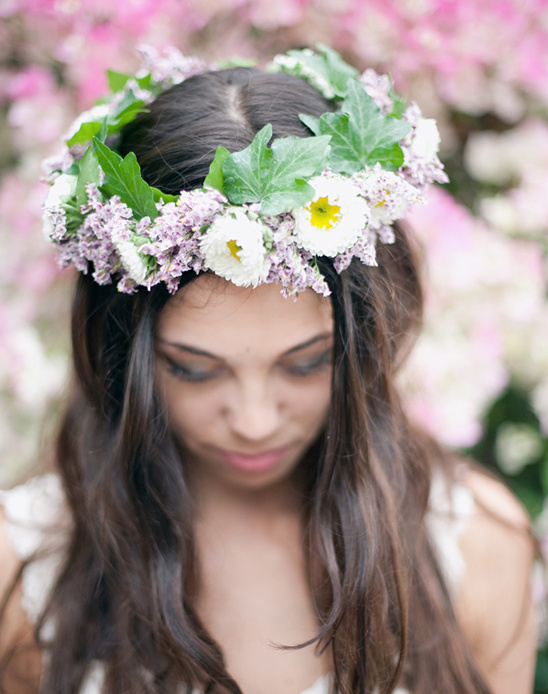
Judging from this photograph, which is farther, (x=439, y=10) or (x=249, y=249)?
(x=439, y=10)

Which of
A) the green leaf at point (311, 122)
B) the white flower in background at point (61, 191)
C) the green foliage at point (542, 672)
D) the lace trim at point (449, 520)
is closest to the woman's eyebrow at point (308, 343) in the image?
the green leaf at point (311, 122)

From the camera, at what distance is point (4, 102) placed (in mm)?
1963

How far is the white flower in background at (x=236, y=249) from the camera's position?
2.95 ft

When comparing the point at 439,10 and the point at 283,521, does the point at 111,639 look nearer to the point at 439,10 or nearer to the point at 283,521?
the point at 283,521

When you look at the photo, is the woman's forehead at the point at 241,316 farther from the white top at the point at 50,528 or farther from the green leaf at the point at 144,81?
the white top at the point at 50,528

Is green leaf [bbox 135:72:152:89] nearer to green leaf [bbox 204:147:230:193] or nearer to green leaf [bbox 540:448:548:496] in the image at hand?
green leaf [bbox 204:147:230:193]

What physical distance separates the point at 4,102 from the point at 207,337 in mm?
1438

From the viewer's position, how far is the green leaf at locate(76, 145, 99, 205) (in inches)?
39.0

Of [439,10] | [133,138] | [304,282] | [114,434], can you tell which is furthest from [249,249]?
[439,10]

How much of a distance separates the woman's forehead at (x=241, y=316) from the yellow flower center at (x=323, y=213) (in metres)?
0.13

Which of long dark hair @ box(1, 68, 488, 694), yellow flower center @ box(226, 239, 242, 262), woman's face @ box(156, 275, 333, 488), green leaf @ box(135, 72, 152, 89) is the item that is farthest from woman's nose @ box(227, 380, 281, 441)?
green leaf @ box(135, 72, 152, 89)

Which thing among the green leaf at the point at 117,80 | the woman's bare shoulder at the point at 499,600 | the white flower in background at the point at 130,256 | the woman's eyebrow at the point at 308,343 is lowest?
the woman's bare shoulder at the point at 499,600

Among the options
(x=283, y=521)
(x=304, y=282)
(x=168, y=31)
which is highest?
(x=168, y=31)

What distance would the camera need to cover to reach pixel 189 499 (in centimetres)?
125
